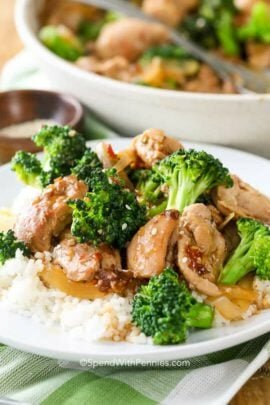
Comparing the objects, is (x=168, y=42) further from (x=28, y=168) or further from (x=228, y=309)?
(x=228, y=309)


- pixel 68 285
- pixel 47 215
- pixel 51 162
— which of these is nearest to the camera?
pixel 68 285

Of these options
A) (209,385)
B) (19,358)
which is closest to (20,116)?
(19,358)

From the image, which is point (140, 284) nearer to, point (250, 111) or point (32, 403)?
point (32, 403)

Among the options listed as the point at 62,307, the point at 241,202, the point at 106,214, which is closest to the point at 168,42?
the point at 241,202

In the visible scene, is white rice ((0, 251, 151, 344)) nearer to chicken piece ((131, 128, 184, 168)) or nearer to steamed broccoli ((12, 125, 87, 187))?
steamed broccoli ((12, 125, 87, 187))

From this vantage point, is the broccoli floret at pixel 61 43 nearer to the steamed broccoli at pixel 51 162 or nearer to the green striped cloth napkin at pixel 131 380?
the steamed broccoli at pixel 51 162
